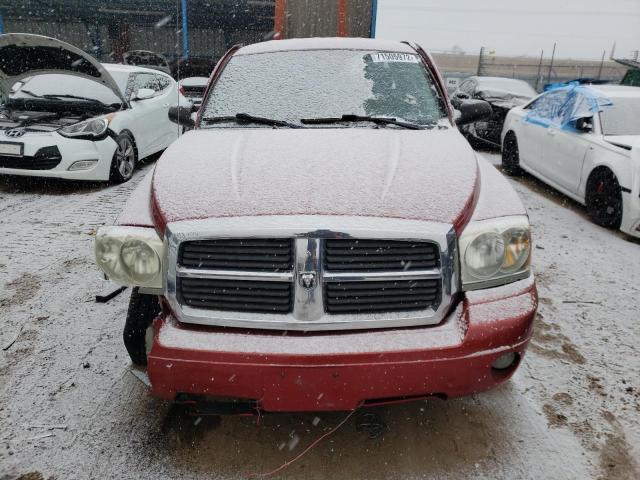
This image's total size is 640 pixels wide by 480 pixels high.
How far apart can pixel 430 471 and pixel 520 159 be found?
6378 mm

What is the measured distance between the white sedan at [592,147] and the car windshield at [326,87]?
9.60 ft

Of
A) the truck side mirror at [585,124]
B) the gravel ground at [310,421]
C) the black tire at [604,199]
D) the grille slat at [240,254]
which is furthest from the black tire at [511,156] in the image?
the grille slat at [240,254]

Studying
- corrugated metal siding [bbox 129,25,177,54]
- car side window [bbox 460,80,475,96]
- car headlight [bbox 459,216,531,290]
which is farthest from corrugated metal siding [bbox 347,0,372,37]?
corrugated metal siding [bbox 129,25,177,54]

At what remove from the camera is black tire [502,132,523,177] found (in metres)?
7.78

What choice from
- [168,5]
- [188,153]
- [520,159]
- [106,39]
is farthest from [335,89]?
[106,39]

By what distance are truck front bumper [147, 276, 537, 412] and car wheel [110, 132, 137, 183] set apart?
5223 millimetres

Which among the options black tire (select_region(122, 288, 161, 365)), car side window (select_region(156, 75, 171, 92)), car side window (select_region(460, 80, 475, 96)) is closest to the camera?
black tire (select_region(122, 288, 161, 365))

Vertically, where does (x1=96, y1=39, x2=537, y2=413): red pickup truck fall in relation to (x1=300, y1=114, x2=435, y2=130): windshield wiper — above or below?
below

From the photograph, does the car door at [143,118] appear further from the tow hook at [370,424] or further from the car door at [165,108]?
the tow hook at [370,424]

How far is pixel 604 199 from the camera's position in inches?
215

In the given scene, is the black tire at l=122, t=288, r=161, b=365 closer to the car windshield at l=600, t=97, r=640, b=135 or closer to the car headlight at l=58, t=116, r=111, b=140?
the car headlight at l=58, t=116, r=111, b=140

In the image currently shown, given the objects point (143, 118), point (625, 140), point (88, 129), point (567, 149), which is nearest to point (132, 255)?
point (88, 129)

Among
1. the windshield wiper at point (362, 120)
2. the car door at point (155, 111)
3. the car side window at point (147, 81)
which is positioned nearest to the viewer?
the windshield wiper at point (362, 120)

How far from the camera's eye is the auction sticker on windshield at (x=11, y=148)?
5977 mm
